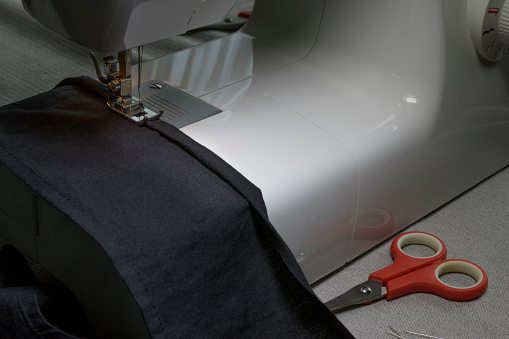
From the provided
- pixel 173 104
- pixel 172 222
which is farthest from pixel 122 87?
pixel 172 222

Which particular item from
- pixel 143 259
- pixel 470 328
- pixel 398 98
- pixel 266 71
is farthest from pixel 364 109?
pixel 143 259

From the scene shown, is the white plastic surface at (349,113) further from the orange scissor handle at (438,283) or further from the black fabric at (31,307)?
the black fabric at (31,307)

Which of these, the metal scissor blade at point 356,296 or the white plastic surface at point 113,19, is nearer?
the white plastic surface at point 113,19

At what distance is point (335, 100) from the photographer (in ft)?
3.30

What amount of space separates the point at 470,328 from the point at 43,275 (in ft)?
1.66

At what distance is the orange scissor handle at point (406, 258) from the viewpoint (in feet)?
2.98

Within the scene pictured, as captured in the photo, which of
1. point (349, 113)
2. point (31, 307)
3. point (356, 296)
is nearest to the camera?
point (31, 307)

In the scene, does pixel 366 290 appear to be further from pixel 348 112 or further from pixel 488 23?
pixel 488 23

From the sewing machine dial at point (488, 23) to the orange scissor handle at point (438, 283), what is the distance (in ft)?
1.09

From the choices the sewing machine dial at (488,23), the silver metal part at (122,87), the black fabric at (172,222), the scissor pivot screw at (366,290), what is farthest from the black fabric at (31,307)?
the sewing machine dial at (488,23)

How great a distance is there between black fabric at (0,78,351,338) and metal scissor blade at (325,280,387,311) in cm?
9

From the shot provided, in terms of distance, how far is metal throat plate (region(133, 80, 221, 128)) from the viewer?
92 cm

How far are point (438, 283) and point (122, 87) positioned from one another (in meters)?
0.45

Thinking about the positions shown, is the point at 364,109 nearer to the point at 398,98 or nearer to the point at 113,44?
the point at 398,98
